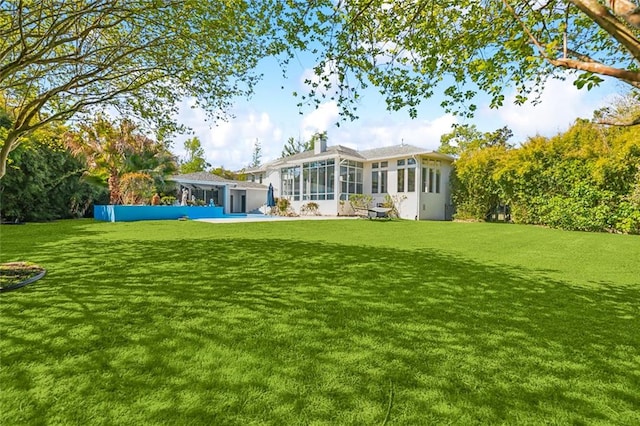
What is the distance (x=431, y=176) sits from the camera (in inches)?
988

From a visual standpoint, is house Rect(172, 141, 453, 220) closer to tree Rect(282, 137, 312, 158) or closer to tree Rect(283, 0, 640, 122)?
tree Rect(283, 0, 640, 122)

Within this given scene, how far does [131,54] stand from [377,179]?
22004 millimetres

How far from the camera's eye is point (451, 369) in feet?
9.27

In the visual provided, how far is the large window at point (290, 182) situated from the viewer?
100ft

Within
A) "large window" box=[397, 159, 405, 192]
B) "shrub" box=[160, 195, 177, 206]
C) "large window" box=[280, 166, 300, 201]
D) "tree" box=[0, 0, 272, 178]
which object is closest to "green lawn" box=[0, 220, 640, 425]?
"tree" box=[0, 0, 272, 178]

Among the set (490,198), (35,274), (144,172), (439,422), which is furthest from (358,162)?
(439,422)

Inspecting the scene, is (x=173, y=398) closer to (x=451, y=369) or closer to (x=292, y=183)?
(x=451, y=369)

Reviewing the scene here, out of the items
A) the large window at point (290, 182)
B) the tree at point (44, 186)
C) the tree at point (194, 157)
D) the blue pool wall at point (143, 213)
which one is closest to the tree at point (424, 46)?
the tree at point (44, 186)

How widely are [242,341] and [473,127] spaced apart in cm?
4892

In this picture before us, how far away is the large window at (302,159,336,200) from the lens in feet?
89.9

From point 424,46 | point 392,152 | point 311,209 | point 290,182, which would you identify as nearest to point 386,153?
point 392,152

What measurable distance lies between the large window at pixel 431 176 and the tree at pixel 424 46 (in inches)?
691

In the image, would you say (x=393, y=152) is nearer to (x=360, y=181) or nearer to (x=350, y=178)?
(x=360, y=181)

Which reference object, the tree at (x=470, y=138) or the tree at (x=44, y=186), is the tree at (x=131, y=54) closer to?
the tree at (x=44, y=186)
